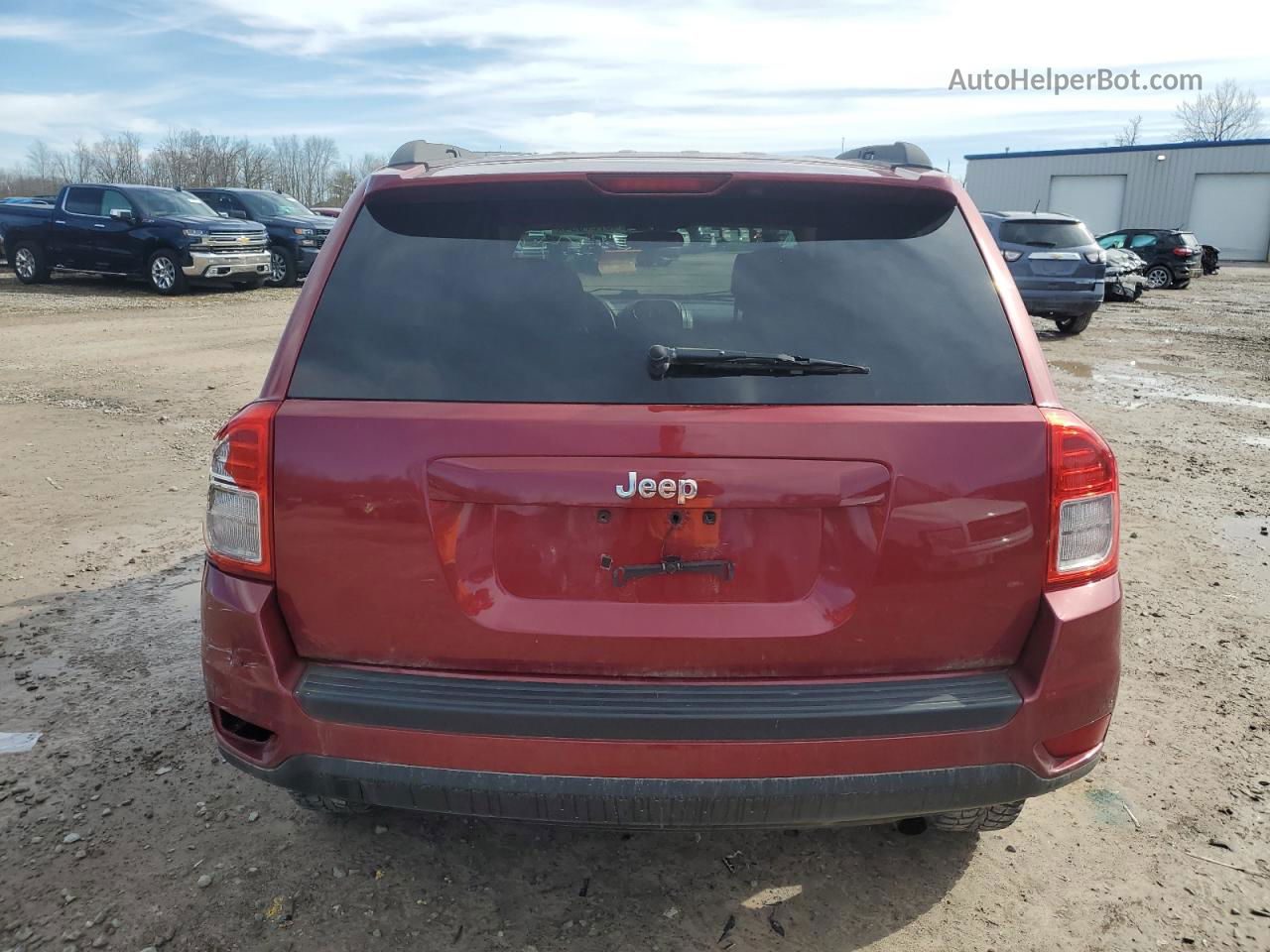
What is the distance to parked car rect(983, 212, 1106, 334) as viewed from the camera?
16016 mm

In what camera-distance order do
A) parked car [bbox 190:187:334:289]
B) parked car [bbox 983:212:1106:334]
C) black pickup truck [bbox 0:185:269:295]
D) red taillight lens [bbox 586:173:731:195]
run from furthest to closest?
1. parked car [bbox 190:187:334:289]
2. black pickup truck [bbox 0:185:269:295]
3. parked car [bbox 983:212:1106:334]
4. red taillight lens [bbox 586:173:731:195]

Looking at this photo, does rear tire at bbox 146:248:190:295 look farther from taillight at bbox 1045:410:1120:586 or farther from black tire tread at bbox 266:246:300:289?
taillight at bbox 1045:410:1120:586

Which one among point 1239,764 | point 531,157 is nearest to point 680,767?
point 531,157

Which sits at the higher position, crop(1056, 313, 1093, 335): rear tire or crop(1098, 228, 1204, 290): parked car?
crop(1098, 228, 1204, 290): parked car

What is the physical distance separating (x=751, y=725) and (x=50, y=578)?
4.26 meters

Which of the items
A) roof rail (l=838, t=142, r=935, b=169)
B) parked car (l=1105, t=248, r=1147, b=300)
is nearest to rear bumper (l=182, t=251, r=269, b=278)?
roof rail (l=838, t=142, r=935, b=169)

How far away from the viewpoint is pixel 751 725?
6.81ft

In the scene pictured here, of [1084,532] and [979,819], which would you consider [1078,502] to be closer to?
[1084,532]

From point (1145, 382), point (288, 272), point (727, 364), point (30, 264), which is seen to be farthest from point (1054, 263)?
point (30, 264)

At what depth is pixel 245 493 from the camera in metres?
2.22

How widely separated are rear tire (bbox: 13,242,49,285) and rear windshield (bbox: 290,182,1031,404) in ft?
71.3

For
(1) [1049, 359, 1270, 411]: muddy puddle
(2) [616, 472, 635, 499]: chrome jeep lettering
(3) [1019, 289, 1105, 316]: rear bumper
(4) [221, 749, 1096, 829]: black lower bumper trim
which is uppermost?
(2) [616, 472, 635, 499]: chrome jeep lettering

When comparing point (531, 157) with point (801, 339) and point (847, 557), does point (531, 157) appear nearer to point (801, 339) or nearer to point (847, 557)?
point (801, 339)

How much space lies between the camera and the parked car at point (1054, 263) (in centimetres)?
1602
